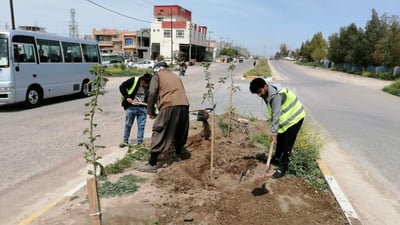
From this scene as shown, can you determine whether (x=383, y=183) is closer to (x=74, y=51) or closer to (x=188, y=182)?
(x=188, y=182)

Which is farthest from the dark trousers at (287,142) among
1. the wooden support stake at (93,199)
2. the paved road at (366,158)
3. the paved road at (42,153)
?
the wooden support stake at (93,199)

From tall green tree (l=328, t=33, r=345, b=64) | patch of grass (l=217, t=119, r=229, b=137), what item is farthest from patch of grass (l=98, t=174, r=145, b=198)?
tall green tree (l=328, t=33, r=345, b=64)

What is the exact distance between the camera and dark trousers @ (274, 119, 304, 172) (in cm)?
503

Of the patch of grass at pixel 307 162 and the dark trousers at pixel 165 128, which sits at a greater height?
the dark trousers at pixel 165 128

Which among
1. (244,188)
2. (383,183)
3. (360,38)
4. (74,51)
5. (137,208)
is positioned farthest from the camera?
(360,38)

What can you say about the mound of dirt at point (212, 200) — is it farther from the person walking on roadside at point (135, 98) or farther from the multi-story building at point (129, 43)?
the multi-story building at point (129, 43)

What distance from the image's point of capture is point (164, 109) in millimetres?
5152

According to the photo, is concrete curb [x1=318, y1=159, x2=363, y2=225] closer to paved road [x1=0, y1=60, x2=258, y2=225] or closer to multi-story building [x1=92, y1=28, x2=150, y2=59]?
paved road [x1=0, y1=60, x2=258, y2=225]

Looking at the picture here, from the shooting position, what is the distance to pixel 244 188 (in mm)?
4590

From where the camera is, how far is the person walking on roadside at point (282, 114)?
4734 mm

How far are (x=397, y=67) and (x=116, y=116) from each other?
41.1m

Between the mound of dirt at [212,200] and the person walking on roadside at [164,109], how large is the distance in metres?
0.33

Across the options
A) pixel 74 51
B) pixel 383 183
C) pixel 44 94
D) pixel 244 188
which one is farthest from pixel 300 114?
pixel 74 51

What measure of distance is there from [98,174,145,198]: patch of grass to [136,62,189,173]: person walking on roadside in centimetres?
41
